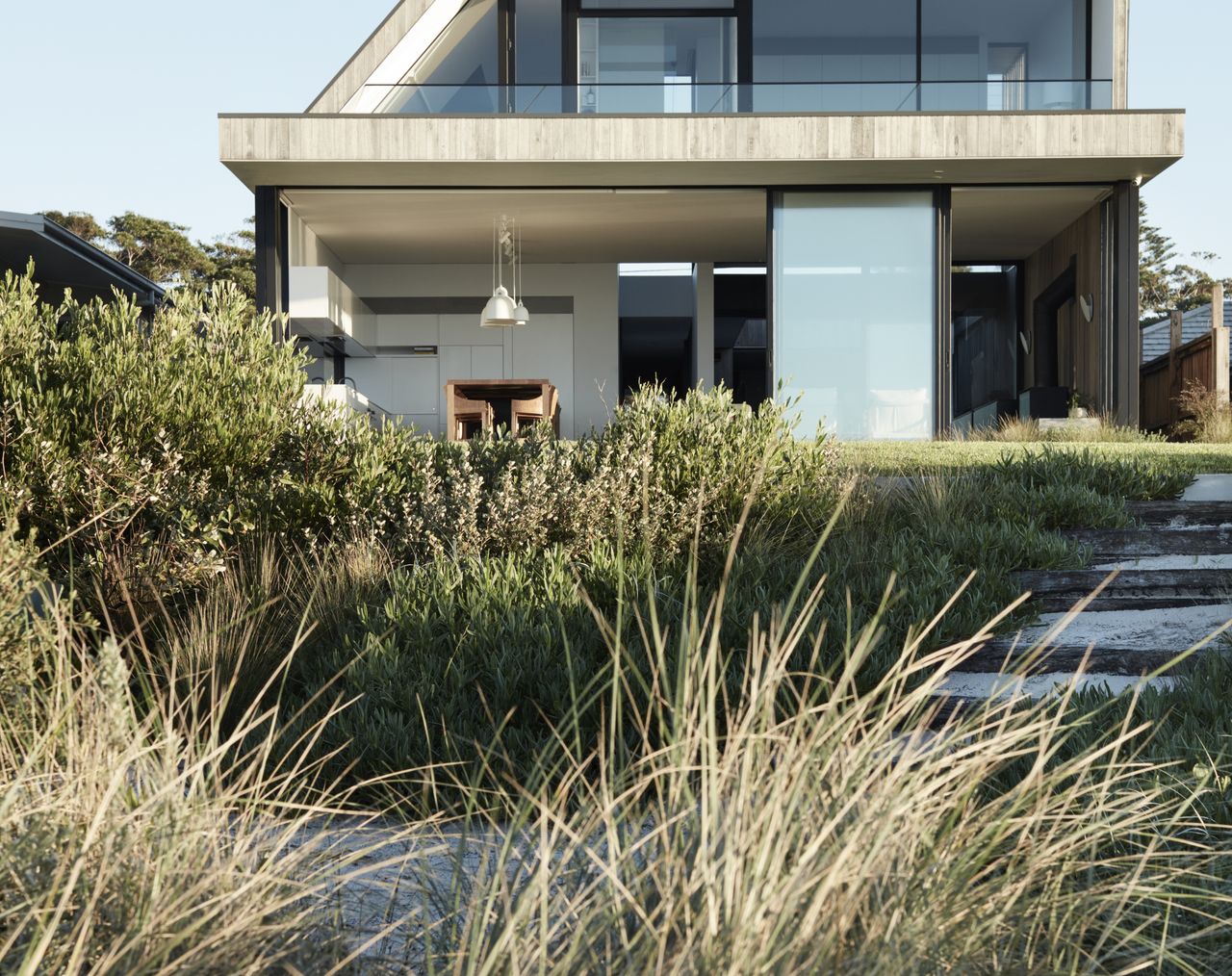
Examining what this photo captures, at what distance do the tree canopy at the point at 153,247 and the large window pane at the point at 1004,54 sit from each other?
1737cm

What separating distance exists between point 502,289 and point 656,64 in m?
2.67

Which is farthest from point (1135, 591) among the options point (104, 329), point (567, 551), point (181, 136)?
point (181, 136)

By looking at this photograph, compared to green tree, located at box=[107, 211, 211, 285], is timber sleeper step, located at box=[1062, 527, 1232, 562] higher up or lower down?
lower down

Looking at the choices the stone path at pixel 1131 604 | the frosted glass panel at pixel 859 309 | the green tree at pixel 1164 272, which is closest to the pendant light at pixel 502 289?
the frosted glass panel at pixel 859 309

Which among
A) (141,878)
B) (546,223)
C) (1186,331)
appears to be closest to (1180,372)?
(1186,331)

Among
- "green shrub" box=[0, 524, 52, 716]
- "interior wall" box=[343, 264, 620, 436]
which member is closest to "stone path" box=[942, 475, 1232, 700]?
"green shrub" box=[0, 524, 52, 716]

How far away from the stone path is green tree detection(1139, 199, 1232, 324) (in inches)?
1207

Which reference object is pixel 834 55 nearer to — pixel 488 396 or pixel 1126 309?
pixel 1126 309

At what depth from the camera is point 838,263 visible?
433 inches

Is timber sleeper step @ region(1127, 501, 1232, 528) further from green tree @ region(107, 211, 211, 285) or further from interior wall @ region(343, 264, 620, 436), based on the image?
green tree @ region(107, 211, 211, 285)

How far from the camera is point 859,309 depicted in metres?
11.0

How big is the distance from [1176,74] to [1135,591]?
27.3ft

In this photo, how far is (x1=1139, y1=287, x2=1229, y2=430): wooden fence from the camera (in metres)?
12.1

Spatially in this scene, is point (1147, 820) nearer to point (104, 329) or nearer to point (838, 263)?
point (104, 329)
